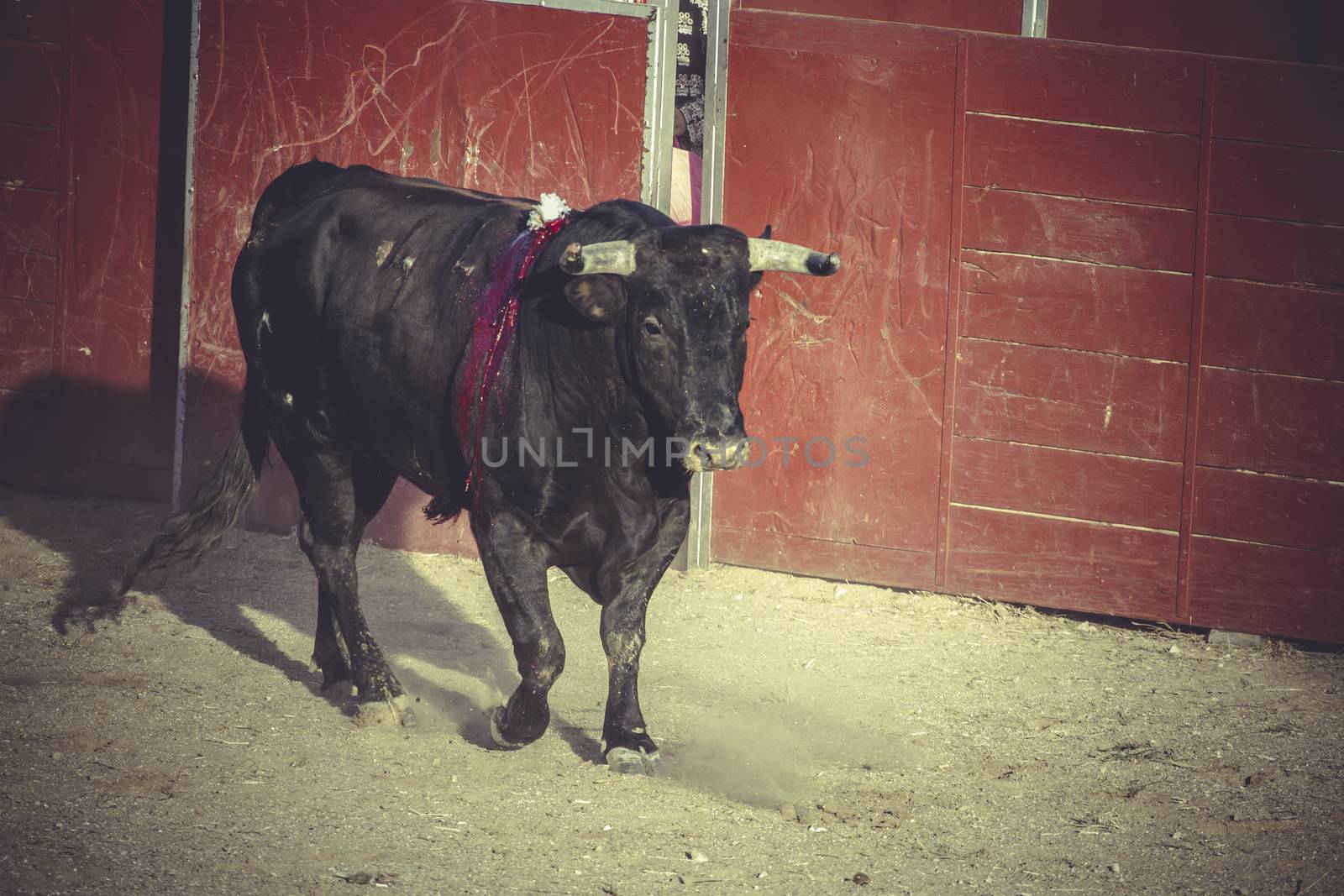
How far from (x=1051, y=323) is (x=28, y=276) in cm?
511

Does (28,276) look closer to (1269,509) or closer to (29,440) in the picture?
(29,440)

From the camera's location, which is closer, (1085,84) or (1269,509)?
(1269,509)

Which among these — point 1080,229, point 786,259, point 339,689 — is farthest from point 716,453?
point 1080,229

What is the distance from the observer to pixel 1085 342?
21.0ft

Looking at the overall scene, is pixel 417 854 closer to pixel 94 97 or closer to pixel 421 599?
pixel 421 599

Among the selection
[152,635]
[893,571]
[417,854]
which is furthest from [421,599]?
[417,854]

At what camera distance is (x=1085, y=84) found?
20.6ft

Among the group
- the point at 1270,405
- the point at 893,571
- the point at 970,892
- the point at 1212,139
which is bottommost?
the point at 970,892

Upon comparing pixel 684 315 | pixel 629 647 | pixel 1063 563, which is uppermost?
pixel 684 315

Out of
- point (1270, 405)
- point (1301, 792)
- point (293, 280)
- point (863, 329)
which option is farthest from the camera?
point (863, 329)

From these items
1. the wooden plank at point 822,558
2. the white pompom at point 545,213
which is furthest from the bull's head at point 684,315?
the wooden plank at point 822,558

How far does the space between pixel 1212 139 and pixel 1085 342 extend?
3.37 feet

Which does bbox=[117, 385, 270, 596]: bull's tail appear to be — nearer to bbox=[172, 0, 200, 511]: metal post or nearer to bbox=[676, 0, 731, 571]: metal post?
bbox=[172, 0, 200, 511]: metal post

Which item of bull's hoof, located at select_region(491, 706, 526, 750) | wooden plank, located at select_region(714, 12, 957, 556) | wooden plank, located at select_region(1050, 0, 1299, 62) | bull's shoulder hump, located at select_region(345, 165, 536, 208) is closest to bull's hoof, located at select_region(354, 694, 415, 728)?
bull's hoof, located at select_region(491, 706, 526, 750)
